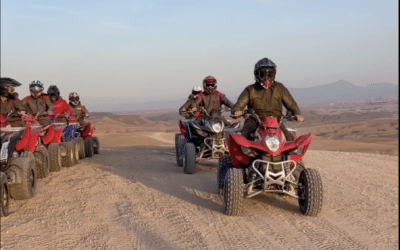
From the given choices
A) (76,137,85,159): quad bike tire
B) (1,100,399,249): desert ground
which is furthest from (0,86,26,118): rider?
(76,137,85,159): quad bike tire

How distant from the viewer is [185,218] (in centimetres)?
552

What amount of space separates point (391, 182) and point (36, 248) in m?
6.41

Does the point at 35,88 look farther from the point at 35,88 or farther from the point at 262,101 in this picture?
the point at 262,101

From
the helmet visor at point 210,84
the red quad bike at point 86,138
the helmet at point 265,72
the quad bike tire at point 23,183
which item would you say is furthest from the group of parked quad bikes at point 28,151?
the helmet visor at point 210,84

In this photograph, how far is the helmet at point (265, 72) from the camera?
5.90 metres

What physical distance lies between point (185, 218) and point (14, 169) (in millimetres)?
2774

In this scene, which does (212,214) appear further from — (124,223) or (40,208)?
(40,208)

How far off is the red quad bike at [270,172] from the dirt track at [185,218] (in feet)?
0.86

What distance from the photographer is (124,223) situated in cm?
530

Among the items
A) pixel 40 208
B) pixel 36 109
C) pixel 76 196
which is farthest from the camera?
pixel 36 109

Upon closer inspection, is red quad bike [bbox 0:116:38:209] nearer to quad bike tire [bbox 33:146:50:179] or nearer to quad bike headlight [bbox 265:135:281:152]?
quad bike tire [bbox 33:146:50:179]

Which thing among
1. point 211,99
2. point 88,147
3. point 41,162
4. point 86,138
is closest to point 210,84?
point 211,99

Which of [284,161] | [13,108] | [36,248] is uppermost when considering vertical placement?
[13,108]

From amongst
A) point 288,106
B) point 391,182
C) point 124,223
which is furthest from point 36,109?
point 391,182
